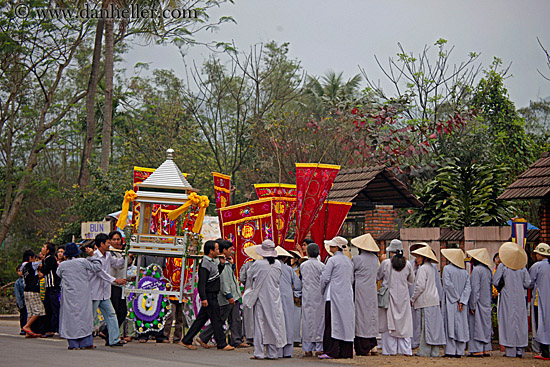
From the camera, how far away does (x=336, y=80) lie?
4184 cm

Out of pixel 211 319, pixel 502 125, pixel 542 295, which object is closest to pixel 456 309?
pixel 542 295

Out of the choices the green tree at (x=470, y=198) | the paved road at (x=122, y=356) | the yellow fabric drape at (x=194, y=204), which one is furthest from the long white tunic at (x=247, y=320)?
the green tree at (x=470, y=198)

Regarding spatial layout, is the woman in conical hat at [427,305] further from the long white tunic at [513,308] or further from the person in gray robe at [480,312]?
the long white tunic at [513,308]

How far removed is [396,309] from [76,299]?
16.7 feet

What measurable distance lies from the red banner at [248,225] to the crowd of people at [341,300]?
1.71 meters

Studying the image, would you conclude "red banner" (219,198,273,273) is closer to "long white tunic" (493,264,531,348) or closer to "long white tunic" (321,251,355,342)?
"long white tunic" (321,251,355,342)

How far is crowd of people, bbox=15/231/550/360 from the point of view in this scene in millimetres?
10960

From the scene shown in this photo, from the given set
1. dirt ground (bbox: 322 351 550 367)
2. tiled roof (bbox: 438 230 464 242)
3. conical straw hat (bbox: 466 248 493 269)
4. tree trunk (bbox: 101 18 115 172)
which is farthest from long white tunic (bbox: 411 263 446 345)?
tree trunk (bbox: 101 18 115 172)

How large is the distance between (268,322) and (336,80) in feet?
106

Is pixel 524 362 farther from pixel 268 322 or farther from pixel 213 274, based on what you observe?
pixel 213 274

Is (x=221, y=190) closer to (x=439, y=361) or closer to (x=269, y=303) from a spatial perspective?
(x=269, y=303)

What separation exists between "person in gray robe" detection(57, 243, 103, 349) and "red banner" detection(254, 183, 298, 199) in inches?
168

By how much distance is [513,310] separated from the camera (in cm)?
1174

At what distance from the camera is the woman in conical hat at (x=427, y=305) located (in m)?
11.6
